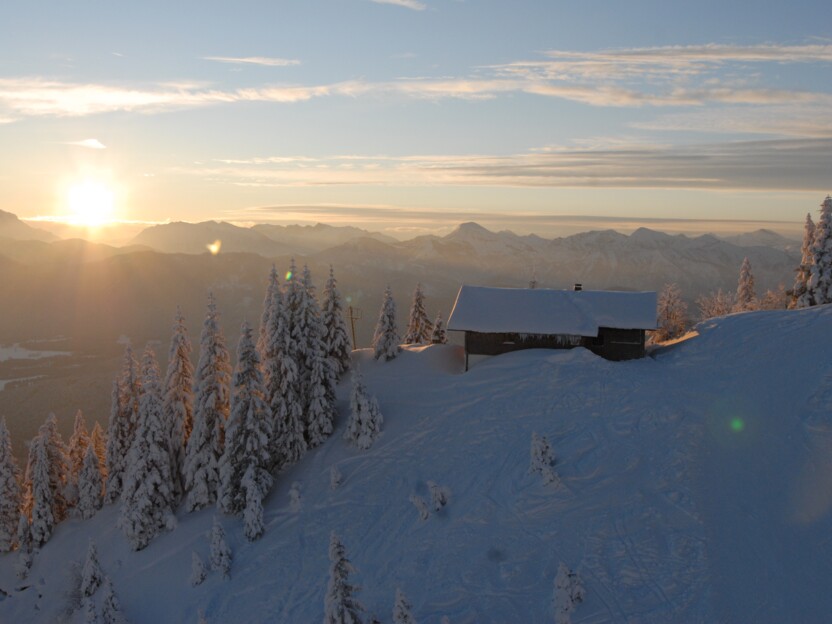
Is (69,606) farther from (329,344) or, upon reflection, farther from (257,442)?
(329,344)

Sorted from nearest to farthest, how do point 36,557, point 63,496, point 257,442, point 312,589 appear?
point 312,589 < point 257,442 < point 36,557 < point 63,496

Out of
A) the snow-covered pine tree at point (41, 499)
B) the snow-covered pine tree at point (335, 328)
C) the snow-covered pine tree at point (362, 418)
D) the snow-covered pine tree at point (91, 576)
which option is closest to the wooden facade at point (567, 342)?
the snow-covered pine tree at point (362, 418)

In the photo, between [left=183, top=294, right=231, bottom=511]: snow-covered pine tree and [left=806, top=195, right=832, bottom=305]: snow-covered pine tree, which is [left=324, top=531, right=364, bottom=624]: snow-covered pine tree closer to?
[left=183, top=294, right=231, bottom=511]: snow-covered pine tree

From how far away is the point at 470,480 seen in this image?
31203 mm

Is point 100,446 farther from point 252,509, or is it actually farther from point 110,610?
point 252,509

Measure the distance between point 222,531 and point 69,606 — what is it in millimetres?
12658

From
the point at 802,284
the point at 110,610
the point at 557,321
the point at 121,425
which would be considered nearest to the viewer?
the point at 110,610

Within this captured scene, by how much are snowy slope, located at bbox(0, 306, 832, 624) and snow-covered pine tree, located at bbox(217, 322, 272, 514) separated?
1992mm

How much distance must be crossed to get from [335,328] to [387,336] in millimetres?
4651

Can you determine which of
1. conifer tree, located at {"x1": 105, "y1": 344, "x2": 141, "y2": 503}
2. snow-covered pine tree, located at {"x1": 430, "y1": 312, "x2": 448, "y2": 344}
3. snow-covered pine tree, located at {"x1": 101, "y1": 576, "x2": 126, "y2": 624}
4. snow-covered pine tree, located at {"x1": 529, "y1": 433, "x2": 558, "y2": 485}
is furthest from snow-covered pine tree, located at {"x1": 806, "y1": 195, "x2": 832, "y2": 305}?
conifer tree, located at {"x1": 105, "y1": 344, "x2": 141, "y2": 503}

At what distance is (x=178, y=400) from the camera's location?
40.1m

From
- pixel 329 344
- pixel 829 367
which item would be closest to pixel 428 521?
pixel 329 344

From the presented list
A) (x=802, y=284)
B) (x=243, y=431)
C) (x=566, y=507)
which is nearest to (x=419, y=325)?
(x=243, y=431)

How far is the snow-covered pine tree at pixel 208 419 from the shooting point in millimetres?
36781
